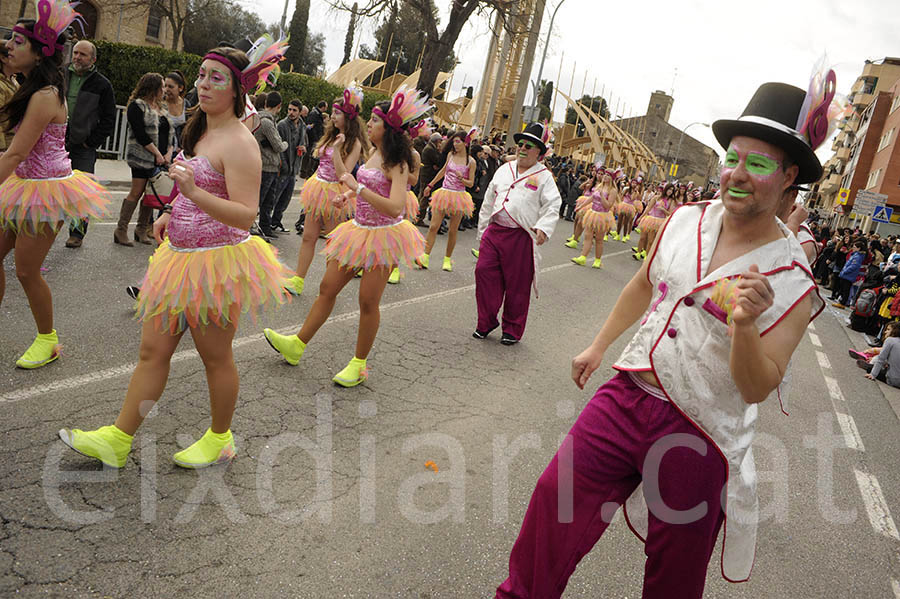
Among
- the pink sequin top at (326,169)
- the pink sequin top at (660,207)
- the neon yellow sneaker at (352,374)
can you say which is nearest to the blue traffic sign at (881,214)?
the pink sequin top at (660,207)

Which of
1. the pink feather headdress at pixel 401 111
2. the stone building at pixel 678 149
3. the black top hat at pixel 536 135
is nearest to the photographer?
the pink feather headdress at pixel 401 111

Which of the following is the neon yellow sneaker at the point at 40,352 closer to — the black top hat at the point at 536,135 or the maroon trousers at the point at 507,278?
the maroon trousers at the point at 507,278

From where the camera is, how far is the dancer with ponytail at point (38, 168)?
163 inches

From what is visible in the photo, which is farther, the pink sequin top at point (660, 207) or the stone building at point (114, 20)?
the stone building at point (114, 20)

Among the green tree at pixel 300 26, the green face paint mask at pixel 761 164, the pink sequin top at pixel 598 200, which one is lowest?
the pink sequin top at pixel 598 200

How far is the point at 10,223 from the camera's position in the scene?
4273 millimetres

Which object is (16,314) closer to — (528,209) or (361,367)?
(361,367)

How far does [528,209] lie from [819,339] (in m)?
7.91

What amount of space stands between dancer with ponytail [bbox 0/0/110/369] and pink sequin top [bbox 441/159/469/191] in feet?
22.5

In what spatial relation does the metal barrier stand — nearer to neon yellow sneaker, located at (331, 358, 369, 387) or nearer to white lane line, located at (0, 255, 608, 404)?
white lane line, located at (0, 255, 608, 404)

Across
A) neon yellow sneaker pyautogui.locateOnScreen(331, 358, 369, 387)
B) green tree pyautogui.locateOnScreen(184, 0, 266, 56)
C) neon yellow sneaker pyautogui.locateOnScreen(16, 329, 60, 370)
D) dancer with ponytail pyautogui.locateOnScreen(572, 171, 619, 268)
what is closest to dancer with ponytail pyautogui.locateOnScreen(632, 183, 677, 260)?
dancer with ponytail pyautogui.locateOnScreen(572, 171, 619, 268)

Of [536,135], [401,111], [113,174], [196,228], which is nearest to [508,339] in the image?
[536,135]

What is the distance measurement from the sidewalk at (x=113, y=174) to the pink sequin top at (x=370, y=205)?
7.65 meters

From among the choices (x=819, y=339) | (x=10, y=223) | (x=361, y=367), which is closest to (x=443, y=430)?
(x=361, y=367)
